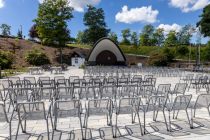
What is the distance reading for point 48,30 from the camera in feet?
183

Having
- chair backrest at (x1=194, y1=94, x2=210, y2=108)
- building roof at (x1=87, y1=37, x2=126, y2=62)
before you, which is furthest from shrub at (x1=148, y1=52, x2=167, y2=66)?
chair backrest at (x1=194, y1=94, x2=210, y2=108)

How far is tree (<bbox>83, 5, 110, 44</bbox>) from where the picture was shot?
72875 mm

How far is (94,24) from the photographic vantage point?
73562mm

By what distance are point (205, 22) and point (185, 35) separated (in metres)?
21.7

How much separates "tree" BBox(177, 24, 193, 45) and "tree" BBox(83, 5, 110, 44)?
62.6 feet

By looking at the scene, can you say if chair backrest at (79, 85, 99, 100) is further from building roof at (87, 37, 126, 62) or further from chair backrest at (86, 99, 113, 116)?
building roof at (87, 37, 126, 62)

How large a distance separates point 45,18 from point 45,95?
4786cm

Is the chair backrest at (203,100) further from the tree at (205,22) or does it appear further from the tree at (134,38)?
the tree at (134,38)

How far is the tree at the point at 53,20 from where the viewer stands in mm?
55969

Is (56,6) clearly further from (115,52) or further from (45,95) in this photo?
(45,95)

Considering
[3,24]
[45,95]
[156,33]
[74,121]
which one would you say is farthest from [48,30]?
[74,121]

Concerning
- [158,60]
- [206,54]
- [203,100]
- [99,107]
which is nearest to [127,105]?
[99,107]

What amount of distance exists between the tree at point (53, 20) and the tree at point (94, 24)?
1611 cm

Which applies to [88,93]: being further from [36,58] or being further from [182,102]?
[36,58]
